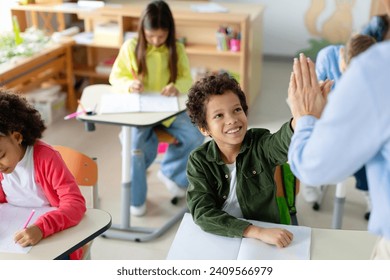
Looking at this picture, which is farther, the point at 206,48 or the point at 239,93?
the point at 206,48

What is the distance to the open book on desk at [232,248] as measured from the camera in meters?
1.39

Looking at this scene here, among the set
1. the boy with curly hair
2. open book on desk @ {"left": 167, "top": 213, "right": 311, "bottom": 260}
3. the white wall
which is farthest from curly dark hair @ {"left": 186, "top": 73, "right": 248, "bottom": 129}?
the white wall

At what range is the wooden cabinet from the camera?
4129mm

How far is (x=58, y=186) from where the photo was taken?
5.60 feet

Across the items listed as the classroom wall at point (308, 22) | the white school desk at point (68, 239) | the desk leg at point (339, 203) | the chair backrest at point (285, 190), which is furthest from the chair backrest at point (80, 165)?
the classroom wall at point (308, 22)

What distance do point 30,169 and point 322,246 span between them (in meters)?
0.96

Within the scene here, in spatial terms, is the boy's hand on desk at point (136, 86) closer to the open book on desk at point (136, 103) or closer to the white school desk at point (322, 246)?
the open book on desk at point (136, 103)

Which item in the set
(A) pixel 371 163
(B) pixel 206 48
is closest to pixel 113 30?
(B) pixel 206 48

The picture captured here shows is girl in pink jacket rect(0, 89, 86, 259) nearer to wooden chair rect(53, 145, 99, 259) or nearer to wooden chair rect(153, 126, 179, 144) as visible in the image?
wooden chair rect(53, 145, 99, 259)

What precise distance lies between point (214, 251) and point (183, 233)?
13 centimetres

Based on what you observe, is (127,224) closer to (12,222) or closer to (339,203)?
(339,203)

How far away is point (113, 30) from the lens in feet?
14.2

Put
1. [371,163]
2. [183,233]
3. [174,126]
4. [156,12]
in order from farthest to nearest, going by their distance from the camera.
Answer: [174,126] < [156,12] < [183,233] < [371,163]
